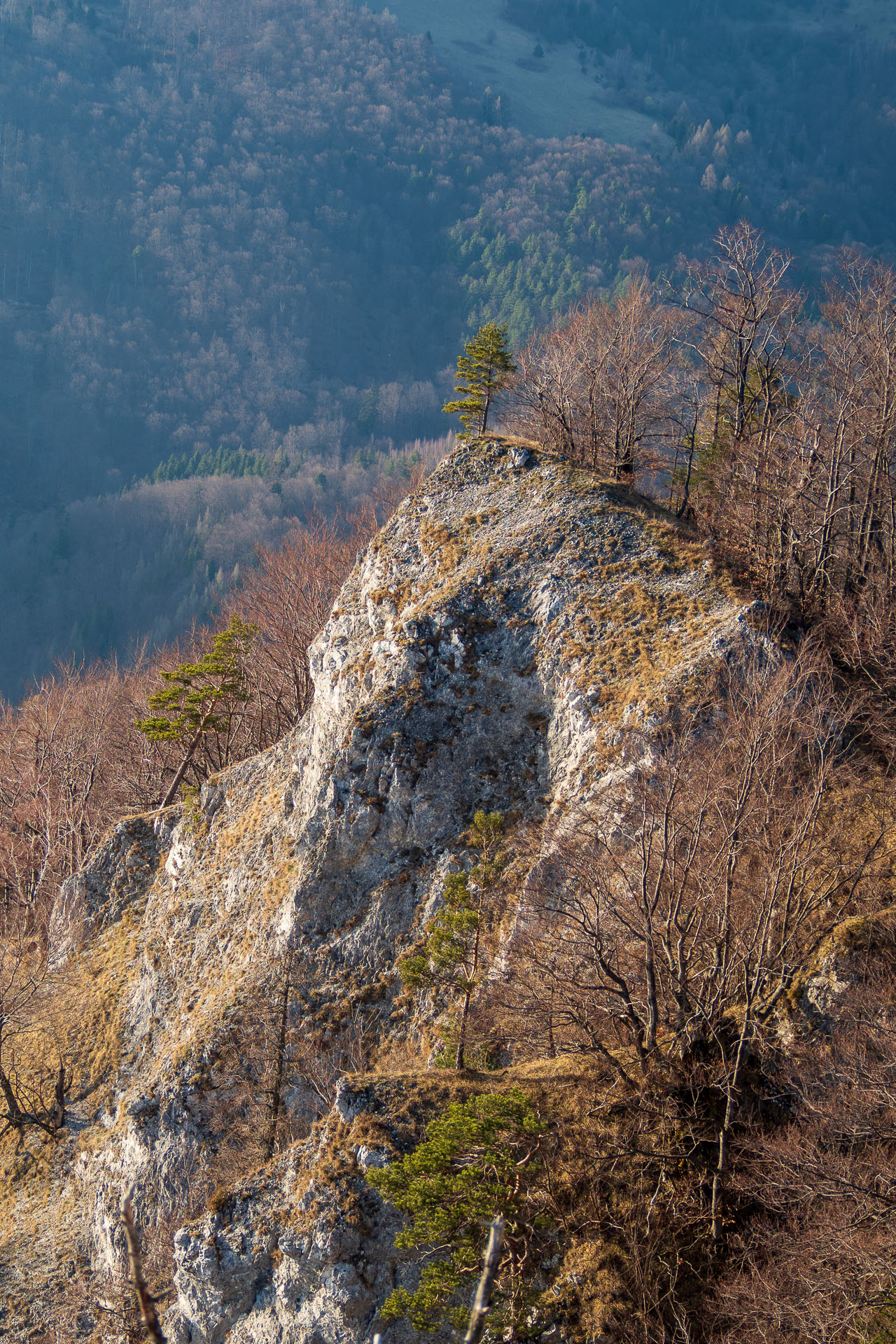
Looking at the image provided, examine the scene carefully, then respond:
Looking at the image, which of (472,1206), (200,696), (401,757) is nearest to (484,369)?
(200,696)

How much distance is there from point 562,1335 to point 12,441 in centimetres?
22014

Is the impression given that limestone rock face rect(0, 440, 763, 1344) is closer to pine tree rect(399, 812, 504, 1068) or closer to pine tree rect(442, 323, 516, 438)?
pine tree rect(399, 812, 504, 1068)

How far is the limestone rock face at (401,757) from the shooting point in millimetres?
24719

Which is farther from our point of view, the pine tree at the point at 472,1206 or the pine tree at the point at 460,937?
the pine tree at the point at 460,937

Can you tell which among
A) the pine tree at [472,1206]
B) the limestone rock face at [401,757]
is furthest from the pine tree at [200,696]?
the pine tree at [472,1206]

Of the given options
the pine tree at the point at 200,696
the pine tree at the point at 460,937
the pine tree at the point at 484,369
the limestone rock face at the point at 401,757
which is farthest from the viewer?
the pine tree at the point at 484,369

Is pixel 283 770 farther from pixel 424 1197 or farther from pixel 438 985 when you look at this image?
pixel 424 1197

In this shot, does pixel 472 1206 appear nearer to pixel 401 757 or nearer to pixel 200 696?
pixel 401 757

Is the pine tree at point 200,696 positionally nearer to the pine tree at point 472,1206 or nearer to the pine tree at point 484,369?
the pine tree at point 484,369

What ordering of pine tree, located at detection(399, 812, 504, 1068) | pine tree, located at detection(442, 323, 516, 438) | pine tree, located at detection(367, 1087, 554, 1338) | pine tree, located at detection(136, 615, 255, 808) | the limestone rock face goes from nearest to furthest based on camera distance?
1. pine tree, located at detection(367, 1087, 554, 1338)
2. pine tree, located at detection(399, 812, 504, 1068)
3. the limestone rock face
4. pine tree, located at detection(136, 615, 255, 808)
5. pine tree, located at detection(442, 323, 516, 438)

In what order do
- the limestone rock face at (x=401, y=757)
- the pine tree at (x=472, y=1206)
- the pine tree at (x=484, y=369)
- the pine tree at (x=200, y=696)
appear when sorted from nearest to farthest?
the pine tree at (x=472, y=1206) → the limestone rock face at (x=401, y=757) → the pine tree at (x=200, y=696) → the pine tree at (x=484, y=369)

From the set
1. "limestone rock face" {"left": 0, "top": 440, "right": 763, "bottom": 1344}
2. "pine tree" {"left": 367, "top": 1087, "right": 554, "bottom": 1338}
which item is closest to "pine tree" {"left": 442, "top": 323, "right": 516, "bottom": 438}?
"limestone rock face" {"left": 0, "top": 440, "right": 763, "bottom": 1344}

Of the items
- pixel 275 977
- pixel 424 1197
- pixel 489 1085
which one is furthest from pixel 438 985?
pixel 424 1197

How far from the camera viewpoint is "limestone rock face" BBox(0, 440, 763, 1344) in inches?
973
